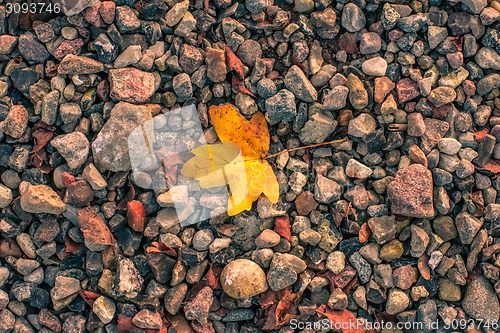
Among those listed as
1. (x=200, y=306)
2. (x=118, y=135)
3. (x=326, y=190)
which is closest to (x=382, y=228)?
(x=326, y=190)

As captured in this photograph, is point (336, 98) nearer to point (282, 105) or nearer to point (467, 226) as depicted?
point (282, 105)

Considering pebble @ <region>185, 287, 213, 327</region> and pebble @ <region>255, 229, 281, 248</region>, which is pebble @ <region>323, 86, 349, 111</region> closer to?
pebble @ <region>255, 229, 281, 248</region>

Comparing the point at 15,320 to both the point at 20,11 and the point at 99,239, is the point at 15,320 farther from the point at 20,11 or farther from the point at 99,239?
the point at 20,11

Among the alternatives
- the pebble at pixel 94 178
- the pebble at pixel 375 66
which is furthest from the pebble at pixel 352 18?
the pebble at pixel 94 178

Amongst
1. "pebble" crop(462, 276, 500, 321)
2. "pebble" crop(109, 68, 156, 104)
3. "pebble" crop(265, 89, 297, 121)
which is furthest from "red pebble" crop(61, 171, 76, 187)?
"pebble" crop(462, 276, 500, 321)

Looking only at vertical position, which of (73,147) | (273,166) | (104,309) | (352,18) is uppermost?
(352,18)

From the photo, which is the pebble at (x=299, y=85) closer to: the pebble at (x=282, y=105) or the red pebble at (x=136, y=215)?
the pebble at (x=282, y=105)

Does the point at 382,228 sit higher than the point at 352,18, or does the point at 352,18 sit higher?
the point at 352,18

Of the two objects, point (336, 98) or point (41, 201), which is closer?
point (41, 201)
